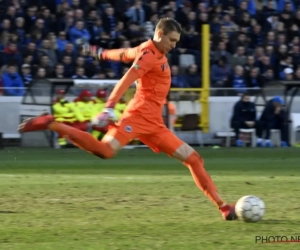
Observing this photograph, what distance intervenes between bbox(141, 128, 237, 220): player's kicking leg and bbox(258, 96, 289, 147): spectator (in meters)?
13.0

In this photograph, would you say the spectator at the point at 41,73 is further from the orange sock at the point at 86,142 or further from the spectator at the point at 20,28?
the orange sock at the point at 86,142

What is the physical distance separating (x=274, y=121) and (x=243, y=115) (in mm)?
802

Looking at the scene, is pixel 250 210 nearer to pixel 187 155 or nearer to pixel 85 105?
pixel 187 155

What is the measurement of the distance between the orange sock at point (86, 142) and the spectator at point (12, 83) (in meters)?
12.5

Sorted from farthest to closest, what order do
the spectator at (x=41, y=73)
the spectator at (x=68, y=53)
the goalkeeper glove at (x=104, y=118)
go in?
1. the spectator at (x=68, y=53)
2. the spectator at (x=41, y=73)
3. the goalkeeper glove at (x=104, y=118)

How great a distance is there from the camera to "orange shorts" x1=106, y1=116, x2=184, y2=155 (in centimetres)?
856

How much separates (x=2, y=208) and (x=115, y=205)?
1.25m

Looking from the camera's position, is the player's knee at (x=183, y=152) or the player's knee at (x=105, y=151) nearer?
the player's knee at (x=105, y=151)

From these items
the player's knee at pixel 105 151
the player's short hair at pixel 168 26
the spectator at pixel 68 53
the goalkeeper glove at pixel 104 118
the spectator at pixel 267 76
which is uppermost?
the player's short hair at pixel 168 26

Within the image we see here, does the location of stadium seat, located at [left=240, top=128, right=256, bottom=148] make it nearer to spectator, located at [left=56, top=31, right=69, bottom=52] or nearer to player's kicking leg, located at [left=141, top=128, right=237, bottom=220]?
spectator, located at [left=56, top=31, right=69, bottom=52]

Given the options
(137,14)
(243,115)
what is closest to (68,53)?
(137,14)

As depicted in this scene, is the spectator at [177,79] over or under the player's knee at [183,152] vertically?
under

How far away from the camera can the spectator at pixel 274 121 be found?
21.5 m

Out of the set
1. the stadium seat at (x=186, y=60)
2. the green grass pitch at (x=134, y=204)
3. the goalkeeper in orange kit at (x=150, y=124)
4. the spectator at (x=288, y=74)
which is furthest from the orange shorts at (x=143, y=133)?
the spectator at (x=288, y=74)
